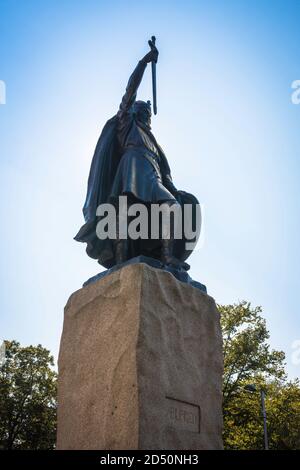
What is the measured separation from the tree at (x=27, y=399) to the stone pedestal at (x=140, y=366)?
20.5m

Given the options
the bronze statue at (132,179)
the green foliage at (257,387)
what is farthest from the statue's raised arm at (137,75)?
the green foliage at (257,387)

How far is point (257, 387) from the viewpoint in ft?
71.8

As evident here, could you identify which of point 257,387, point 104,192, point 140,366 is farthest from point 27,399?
point 140,366

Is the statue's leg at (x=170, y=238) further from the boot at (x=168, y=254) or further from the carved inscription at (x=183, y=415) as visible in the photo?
the carved inscription at (x=183, y=415)

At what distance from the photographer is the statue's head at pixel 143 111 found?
650 cm

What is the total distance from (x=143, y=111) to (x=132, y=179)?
140cm

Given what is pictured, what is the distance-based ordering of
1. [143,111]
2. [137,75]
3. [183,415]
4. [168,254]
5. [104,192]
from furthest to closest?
[143,111], [104,192], [137,75], [168,254], [183,415]

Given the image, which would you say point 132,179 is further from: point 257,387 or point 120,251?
point 257,387

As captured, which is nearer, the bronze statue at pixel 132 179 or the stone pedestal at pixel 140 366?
the stone pedestal at pixel 140 366

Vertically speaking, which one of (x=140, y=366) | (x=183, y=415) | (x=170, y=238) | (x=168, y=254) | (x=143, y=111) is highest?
(x=143, y=111)

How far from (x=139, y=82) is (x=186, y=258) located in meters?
2.32

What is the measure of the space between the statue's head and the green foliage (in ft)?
59.4
